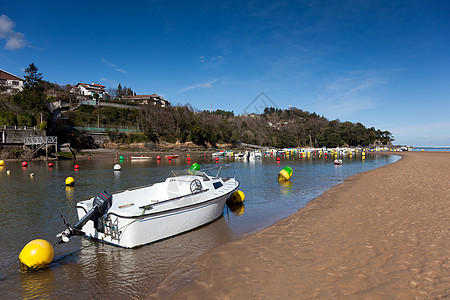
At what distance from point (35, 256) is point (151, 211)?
11.0 feet

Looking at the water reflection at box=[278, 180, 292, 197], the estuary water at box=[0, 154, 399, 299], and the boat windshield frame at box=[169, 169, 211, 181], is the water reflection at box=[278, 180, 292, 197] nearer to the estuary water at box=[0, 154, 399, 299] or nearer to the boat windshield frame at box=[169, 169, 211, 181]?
the estuary water at box=[0, 154, 399, 299]

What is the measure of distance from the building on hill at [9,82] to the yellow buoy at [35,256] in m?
83.2

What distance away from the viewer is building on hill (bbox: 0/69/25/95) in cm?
7011

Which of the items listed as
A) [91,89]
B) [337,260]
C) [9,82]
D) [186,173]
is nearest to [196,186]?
[186,173]

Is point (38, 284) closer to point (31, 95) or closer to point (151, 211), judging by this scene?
point (151, 211)

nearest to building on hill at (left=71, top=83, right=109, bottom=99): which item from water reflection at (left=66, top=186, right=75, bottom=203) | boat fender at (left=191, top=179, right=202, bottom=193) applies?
water reflection at (left=66, top=186, right=75, bottom=203)

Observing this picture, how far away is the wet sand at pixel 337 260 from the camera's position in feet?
17.4

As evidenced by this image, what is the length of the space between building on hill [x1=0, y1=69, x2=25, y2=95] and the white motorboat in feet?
267

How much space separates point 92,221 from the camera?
28.6ft

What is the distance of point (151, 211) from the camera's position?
8789 mm

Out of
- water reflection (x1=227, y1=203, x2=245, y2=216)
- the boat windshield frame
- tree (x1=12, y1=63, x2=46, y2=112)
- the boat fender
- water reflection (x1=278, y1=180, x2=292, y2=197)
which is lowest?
water reflection (x1=227, y1=203, x2=245, y2=216)

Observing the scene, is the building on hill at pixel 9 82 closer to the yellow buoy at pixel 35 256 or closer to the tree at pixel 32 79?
the tree at pixel 32 79

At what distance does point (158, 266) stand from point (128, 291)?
135 centimetres

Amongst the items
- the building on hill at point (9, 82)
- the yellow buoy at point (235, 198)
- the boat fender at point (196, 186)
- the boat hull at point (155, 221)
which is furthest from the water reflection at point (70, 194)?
the building on hill at point (9, 82)
